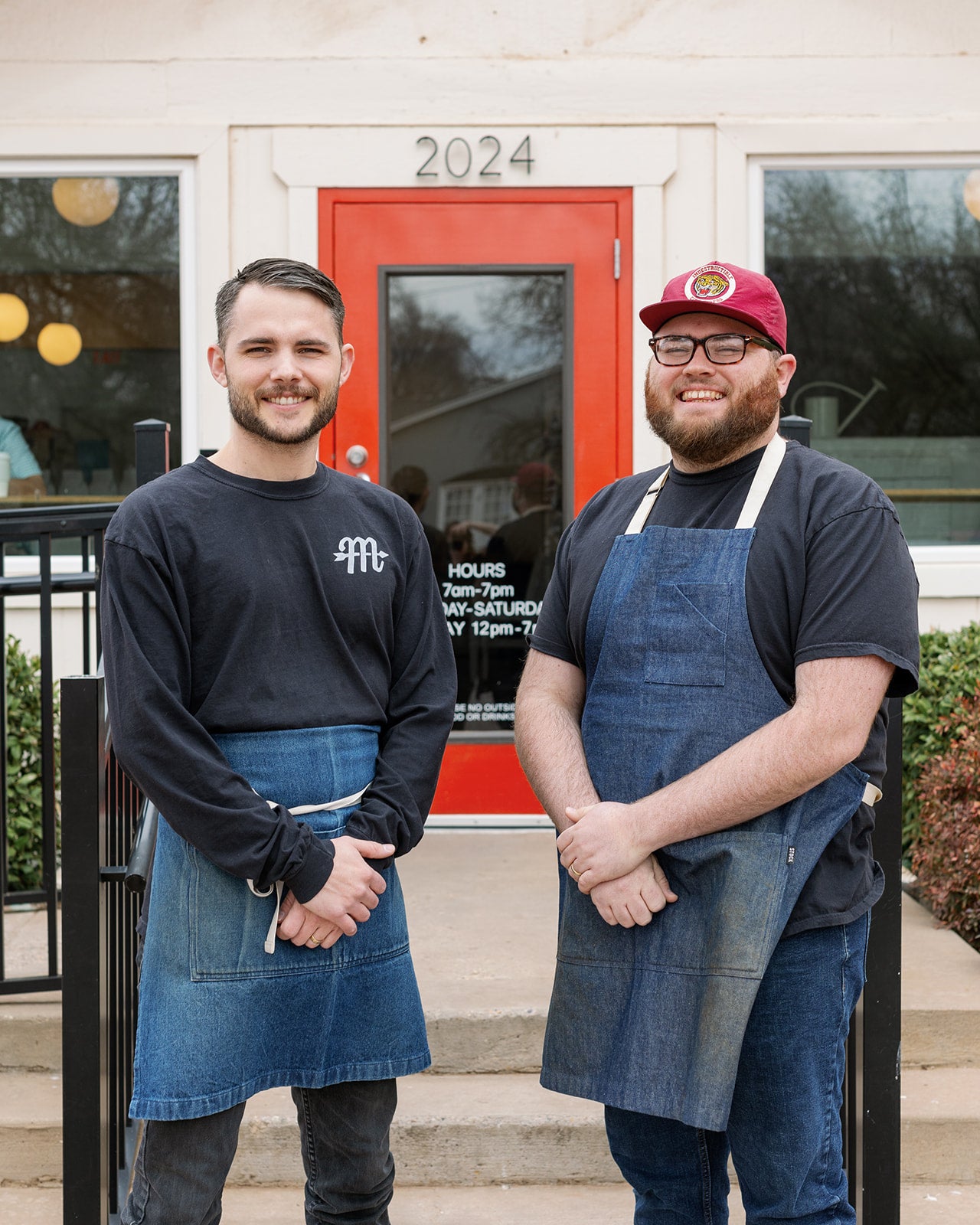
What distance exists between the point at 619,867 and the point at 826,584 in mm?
561

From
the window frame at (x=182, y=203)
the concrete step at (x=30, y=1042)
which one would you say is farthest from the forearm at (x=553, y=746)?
the window frame at (x=182, y=203)

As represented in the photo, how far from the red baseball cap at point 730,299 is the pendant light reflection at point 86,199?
3675 mm

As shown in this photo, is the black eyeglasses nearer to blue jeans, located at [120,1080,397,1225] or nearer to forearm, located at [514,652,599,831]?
forearm, located at [514,652,599,831]

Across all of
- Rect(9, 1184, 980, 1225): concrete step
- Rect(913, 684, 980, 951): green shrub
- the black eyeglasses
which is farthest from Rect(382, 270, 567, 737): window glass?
the black eyeglasses

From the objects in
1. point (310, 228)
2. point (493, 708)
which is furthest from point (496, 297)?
point (493, 708)

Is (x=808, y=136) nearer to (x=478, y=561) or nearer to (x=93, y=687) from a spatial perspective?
(x=478, y=561)

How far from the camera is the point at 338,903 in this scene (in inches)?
83.7

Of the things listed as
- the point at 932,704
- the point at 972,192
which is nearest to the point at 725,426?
the point at 932,704

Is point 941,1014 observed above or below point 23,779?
below

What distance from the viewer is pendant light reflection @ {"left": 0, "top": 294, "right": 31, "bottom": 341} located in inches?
211

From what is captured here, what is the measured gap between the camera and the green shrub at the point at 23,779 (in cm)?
442

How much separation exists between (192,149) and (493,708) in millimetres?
2479

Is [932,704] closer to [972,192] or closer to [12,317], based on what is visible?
[972,192]

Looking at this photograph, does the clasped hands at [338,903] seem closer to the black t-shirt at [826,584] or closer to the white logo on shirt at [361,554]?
the white logo on shirt at [361,554]
